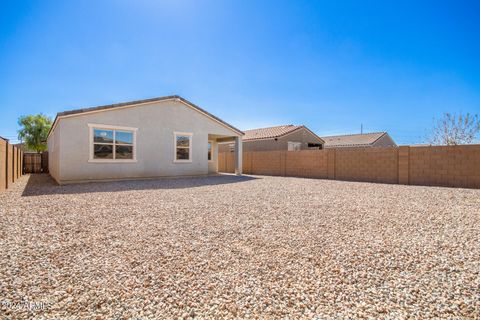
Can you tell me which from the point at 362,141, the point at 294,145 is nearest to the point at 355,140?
the point at 362,141

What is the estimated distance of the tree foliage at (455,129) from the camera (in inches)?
899

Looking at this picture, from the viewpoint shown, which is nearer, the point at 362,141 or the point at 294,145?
the point at 294,145

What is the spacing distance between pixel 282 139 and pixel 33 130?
125 feet

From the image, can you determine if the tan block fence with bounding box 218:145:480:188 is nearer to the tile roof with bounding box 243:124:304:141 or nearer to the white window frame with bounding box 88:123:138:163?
the tile roof with bounding box 243:124:304:141

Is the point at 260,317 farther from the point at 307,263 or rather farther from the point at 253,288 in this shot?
the point at 307,263

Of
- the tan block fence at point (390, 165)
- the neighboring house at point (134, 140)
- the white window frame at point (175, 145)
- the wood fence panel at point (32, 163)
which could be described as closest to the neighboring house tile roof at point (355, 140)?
the tan block fence at point (390, 165)

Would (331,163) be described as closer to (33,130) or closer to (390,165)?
(390,165)

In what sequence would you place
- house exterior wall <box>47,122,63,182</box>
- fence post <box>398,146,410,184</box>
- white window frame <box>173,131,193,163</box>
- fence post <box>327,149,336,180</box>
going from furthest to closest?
fence post <box>327,149,336,180</box>
white window frame <box>173,131,193,163</box>
fence post <box>398,146,410,184</box>
house exterior wall <box>47,122,63,182</box>

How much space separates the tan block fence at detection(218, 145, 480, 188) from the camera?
1023cm

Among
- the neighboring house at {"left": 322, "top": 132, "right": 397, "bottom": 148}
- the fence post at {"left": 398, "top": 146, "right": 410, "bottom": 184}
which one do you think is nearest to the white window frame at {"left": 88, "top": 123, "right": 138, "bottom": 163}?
the fence post at {"left": 398, "top": 146, "right": 410, "bottom": 184}

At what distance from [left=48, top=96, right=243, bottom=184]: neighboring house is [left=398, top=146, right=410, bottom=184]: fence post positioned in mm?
9974

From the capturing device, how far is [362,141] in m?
31.4

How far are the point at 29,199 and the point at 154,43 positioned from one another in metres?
8.21

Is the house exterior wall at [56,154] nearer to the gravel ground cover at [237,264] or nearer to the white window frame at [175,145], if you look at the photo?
the white window frame at [175,145]
